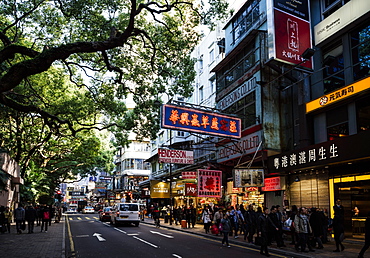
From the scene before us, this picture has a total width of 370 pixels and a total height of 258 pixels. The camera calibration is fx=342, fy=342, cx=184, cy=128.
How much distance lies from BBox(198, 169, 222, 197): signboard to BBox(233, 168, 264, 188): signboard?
3.70 metres

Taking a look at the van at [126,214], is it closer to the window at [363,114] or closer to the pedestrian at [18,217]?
the pedestrian at [18,217]

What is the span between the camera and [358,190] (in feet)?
54.6

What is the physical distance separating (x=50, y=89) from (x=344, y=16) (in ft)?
63.3

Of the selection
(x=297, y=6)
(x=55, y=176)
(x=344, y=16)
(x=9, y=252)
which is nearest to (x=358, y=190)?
(x=344, y=16)

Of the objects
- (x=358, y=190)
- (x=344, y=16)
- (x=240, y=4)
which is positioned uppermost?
(x=240, y=4)

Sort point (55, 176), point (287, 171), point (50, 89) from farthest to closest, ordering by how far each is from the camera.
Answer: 1. point (55, 176)
2. point (50, 89)
3. point (287, 171)

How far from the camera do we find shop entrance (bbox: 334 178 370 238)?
16.4 m

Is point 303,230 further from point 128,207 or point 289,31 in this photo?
point 128,207

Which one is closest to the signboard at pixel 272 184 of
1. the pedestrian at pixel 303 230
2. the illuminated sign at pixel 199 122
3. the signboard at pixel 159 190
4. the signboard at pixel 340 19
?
the illuminated sign at pixel 199 122

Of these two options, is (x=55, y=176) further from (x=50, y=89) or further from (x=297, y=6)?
(x=297, y=6)

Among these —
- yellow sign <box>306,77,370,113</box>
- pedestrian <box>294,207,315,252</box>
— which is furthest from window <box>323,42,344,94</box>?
pedestrian <box>294,207,315,252</box>

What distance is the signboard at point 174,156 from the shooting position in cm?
2473

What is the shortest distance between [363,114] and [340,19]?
16.7 ft

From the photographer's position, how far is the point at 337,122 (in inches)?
689
